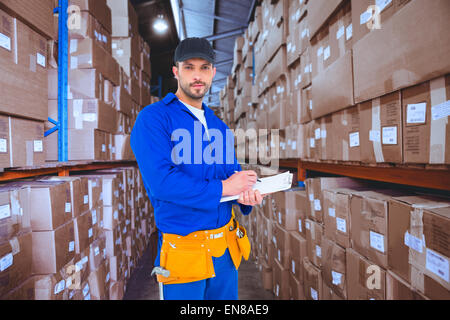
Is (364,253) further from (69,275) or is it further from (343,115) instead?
(69,275)

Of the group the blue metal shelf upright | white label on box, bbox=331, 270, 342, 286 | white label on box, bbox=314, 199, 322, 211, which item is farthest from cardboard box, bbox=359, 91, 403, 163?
the blue metal shelf upright

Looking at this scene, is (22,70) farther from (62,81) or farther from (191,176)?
(191,176)

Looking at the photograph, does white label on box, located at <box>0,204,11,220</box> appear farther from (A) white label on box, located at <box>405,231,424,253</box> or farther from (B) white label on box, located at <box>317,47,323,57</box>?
(B) white label on box, located at <box>317,47,323,57</box>

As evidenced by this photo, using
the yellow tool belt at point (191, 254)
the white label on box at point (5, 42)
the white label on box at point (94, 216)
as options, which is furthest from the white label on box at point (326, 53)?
the white label on box at point (94, 216)

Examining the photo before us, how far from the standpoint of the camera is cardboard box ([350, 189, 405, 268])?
117cm

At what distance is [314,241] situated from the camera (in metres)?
1.91

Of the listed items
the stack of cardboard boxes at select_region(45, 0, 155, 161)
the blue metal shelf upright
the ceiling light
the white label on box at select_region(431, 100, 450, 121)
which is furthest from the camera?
the ceiling light

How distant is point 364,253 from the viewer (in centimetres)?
131

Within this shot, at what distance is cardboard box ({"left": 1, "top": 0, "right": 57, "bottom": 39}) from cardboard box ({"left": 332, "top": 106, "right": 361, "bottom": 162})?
180cm

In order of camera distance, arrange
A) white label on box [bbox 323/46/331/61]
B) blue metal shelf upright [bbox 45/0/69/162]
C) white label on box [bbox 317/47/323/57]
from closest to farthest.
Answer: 1. white label on box [bbox 323/46/331/61]
2. white label on box [bbox 317/47/323/57]
3. blue metal shelf upright [bbox 45/0/69/162]

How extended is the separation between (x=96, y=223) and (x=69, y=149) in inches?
27.6

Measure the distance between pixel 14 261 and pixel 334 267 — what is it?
1.79 metres

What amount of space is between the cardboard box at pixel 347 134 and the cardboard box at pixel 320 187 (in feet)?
0.92
